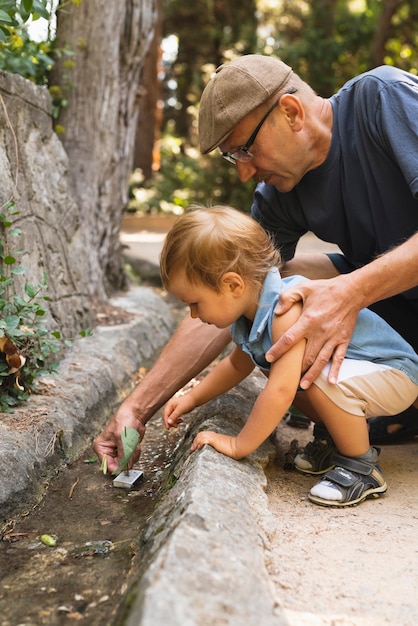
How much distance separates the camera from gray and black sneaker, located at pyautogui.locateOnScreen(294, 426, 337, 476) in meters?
2.28

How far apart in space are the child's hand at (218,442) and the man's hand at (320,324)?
0.90 feet

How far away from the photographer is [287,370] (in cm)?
198

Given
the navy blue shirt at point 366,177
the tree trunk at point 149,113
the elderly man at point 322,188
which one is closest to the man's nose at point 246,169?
the elderly man at point 322,188

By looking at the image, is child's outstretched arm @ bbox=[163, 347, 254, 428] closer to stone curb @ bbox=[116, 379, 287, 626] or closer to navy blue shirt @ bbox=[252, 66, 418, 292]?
stone curb @ bbox=[116, 379, 287, 626]

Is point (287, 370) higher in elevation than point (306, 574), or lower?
higher

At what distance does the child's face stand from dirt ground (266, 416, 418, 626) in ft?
1.86

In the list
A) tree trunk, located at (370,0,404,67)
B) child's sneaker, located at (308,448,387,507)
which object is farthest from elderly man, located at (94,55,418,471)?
tree trunk, located at (370,0,404,67)

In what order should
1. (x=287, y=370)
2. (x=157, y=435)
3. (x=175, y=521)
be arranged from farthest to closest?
1. (x=157, y=435)
2. (x=287, y=370)
3. (x=175, y=521)

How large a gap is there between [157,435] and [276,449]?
56cm

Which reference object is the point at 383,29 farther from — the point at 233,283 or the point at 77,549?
the point at 77,549

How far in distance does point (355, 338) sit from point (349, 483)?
0.44 meters

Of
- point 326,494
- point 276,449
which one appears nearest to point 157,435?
point 276,449

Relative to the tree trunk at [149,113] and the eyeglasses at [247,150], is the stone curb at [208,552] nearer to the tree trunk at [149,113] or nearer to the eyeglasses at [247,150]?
the eyeglasses at [247,150]

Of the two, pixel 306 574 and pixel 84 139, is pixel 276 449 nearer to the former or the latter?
pixel 306 574
